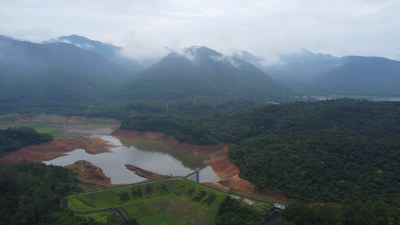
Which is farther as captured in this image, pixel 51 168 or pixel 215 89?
pixel 215 89

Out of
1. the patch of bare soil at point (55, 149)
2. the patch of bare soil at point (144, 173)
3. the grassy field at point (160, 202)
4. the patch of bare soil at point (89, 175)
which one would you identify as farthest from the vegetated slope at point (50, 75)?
the grassy field at point (160, 202)

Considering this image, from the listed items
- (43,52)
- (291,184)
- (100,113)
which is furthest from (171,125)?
(43,52)

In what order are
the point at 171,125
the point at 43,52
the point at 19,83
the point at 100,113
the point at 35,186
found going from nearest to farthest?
the point at 35,186, the point at 171,125, the point at 100,113, the point at 19,83, the point at 43,52

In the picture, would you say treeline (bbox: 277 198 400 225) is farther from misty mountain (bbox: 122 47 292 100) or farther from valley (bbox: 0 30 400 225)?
misty mountain (bbox: 122 47 292 100)

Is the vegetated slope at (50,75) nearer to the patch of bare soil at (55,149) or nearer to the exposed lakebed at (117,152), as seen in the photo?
the exposed lakebed at (117,152)

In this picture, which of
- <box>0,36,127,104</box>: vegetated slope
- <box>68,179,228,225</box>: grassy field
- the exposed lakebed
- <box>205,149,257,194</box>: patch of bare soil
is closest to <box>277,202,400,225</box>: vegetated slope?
<box>68,179,228,225</box>: grassy field

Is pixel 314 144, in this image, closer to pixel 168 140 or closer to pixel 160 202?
pixel 160 202

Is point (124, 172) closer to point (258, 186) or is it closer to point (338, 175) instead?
point (258, 186)
